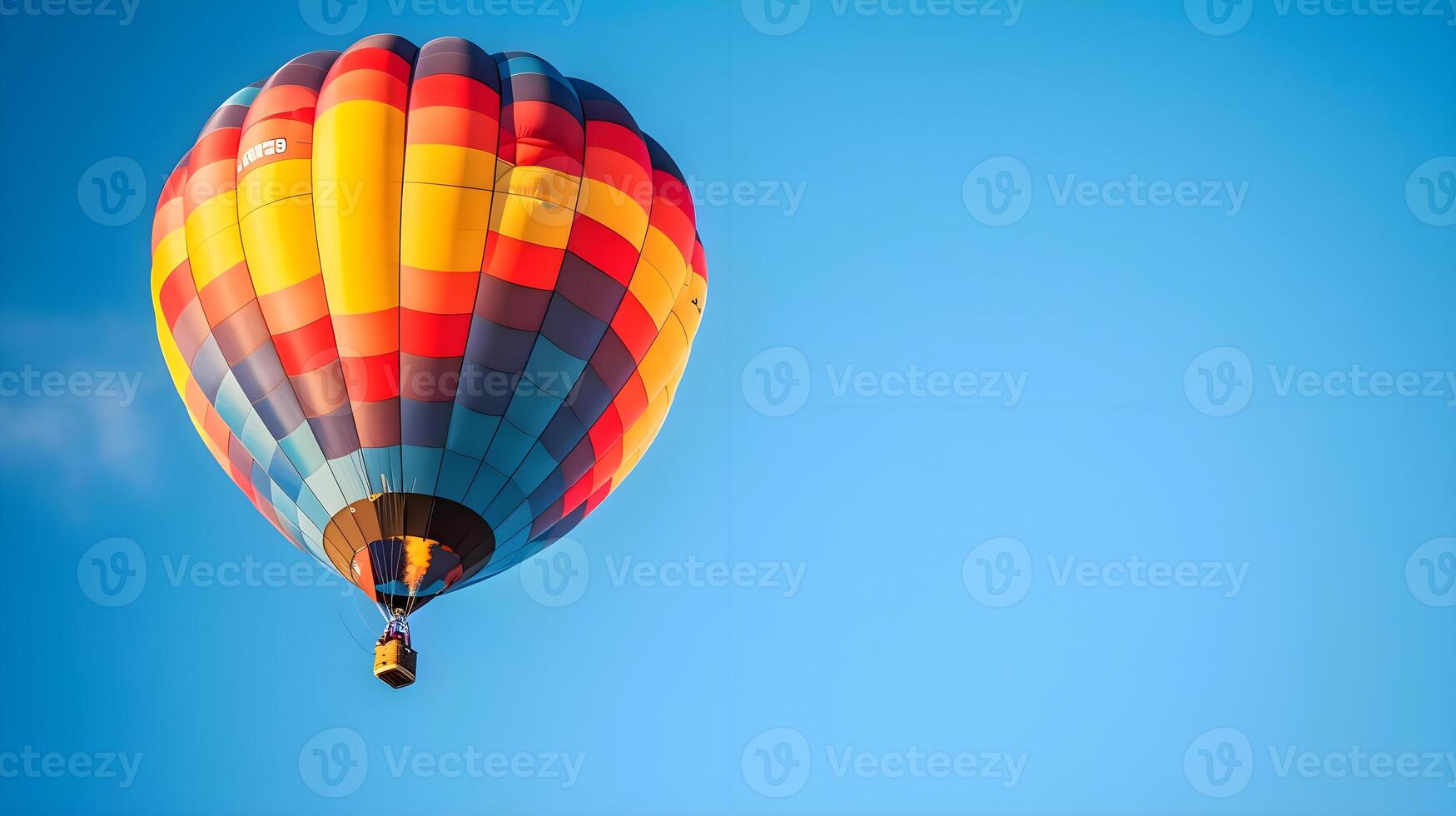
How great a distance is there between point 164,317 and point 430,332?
290 centimetres

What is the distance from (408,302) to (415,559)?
2.10 metres

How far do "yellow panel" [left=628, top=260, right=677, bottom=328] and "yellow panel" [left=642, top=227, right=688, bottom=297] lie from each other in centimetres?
6

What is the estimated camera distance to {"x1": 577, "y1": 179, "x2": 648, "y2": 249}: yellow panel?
40.5 feet

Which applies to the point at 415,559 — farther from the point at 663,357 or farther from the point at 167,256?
the point at 167,256

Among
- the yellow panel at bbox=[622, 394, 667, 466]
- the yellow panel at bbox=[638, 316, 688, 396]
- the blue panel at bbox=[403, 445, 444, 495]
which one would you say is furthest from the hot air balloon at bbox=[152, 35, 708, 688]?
the yellow panel at bbox=[622, 394, 667, 466]

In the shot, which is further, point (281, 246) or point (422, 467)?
point (281, 246)

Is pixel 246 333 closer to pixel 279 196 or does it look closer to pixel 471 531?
pixel 279 196

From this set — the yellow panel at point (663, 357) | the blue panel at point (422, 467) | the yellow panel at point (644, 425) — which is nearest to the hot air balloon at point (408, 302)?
the blue panel at point (422, 467)

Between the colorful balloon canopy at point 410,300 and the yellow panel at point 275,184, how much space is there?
2 centimetres

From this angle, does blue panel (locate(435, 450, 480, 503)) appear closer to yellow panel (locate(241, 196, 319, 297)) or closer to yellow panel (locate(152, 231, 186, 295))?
yellow panel (locate(241, 196, 319, 297))

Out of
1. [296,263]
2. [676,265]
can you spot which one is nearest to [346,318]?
[296,263]

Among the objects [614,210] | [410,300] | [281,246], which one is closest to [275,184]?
[281,246]

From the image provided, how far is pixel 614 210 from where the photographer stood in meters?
12.5

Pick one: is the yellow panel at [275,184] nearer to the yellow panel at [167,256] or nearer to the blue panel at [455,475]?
the yellow panel at [167,256]
